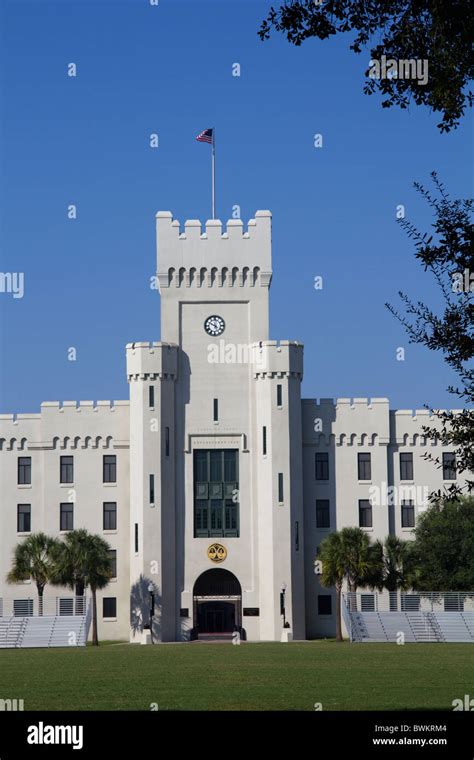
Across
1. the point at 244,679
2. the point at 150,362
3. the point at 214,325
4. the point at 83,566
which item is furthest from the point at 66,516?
the point at 244,679

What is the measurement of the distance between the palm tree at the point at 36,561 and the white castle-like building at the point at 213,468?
2037 mm

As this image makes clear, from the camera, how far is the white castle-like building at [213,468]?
7481 centimetres

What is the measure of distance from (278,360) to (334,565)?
42.4 feet

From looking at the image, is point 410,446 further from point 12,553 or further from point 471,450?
point 471,450

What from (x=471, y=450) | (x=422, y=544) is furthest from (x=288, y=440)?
(x=471, y=450)

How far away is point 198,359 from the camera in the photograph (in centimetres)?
7806

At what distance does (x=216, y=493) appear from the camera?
76.5 metres

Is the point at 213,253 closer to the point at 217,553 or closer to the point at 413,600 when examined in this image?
the point at 217,553

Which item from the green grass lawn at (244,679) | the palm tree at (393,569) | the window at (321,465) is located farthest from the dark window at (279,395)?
the green grass lawn at (244,679)

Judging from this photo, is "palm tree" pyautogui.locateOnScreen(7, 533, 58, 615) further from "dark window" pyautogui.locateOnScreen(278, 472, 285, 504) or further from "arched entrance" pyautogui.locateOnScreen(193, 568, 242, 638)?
"dark window" pyautogui.locateOnScreen(278, 472, 285, 504)

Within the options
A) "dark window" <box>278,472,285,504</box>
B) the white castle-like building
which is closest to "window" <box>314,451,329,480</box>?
the white castle-like building

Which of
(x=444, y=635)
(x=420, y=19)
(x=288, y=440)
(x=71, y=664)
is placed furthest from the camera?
(x=288, y=440)

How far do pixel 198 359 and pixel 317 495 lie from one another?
33.7 feet
